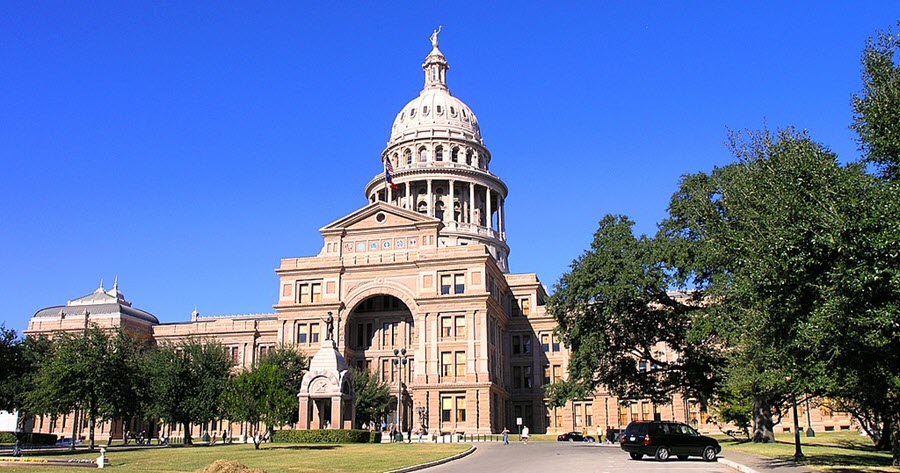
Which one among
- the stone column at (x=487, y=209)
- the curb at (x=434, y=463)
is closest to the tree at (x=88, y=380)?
the curb at (x=434, y=463)

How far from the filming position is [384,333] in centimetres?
8988

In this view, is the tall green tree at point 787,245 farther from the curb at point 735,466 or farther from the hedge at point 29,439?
the hedge at point 29,439

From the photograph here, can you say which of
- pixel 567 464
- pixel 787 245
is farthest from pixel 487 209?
pixel 787 245

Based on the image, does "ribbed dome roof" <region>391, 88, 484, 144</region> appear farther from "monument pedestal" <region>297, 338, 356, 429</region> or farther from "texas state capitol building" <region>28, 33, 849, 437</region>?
"monument pedestal" <region>297, 338, 356, 429</region>

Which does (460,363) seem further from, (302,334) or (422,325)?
(302,334)

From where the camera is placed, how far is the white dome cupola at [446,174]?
112m

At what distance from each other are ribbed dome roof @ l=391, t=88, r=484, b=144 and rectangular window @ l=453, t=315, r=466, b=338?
140ft

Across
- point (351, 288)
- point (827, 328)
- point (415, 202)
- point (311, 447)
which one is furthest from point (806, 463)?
point (415, 202)

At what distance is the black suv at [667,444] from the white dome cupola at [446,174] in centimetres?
6865

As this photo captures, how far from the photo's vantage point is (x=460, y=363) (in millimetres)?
82625

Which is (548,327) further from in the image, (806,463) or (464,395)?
(806,463)

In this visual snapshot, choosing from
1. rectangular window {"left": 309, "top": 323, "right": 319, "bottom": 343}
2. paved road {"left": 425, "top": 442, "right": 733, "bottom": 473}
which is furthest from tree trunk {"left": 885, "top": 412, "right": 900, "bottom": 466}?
rectangular window {"left": 309, "top": 323, "right": 319, "bottom": 343}

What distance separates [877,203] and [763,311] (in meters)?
6.07

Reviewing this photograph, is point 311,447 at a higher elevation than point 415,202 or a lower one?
lower
